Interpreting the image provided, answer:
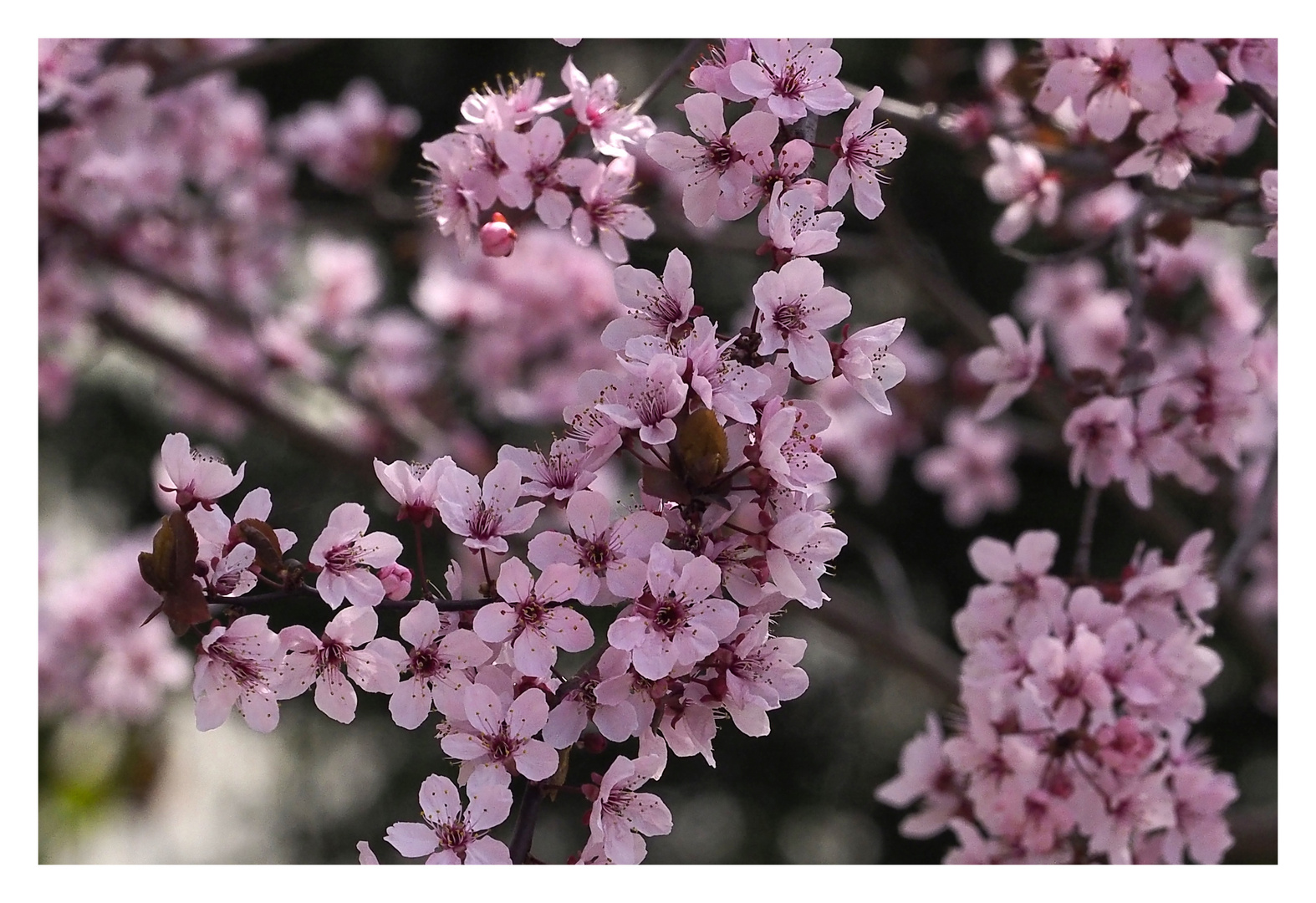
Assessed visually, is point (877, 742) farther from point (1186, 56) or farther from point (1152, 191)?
point (1186, 56)

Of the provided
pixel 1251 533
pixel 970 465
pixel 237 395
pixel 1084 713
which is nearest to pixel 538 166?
pixel 1084 713

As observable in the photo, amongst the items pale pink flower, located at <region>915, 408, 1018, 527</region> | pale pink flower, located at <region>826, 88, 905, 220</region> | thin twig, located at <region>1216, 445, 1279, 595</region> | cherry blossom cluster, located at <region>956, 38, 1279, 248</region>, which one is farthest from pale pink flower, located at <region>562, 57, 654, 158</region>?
pale pink flower, located at <region>915, 408, 1018, 527</region>

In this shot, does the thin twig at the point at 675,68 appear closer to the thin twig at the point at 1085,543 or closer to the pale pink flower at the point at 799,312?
the pale pink flower at the point at 799,312

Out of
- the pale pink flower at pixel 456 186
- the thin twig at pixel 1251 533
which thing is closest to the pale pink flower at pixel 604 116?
the pale pink flower at pixel 456 186

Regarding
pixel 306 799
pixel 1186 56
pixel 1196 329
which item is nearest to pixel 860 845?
pixel 306 799

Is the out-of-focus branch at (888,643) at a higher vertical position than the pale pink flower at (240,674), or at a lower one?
lower

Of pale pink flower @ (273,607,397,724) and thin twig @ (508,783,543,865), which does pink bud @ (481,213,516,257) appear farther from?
thin twig @ (508,783,543,865)

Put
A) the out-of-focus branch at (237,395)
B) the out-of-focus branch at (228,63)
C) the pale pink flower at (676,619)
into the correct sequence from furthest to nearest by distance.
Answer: the out-of-focus branch at (237,395) → the out-of-focus branch at (228,63) → the pale pink flower at (676,619)
